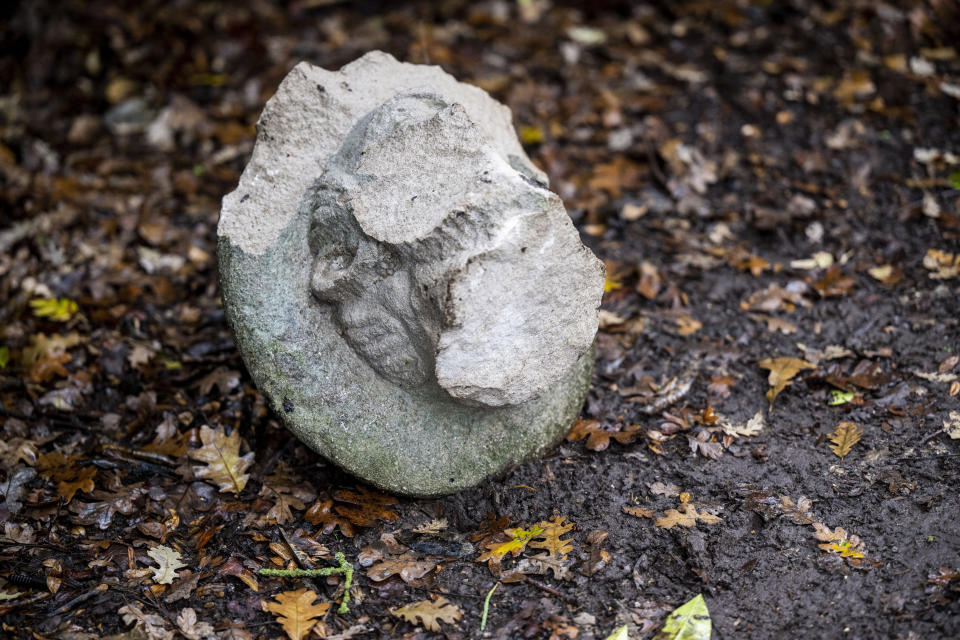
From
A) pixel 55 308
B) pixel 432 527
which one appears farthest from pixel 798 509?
pixel 55 308

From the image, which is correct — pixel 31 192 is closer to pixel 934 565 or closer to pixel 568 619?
pixel 568 619

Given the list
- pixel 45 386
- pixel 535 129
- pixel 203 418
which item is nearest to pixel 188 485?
pixel 203 418

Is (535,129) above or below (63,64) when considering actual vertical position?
below

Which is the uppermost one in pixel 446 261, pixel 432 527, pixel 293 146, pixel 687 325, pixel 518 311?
pixel 293 146

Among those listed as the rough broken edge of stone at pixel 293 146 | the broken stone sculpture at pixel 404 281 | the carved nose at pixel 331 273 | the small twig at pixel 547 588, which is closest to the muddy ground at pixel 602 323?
the small twig at pixel 547 588

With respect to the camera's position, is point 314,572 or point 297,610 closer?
point 297,610

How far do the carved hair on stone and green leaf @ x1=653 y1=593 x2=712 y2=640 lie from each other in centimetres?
94

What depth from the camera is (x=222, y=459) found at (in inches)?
154

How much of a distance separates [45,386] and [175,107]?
288 centimetres

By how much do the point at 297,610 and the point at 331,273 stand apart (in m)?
1.29

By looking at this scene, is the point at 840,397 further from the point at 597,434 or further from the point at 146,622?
the point at 146,622

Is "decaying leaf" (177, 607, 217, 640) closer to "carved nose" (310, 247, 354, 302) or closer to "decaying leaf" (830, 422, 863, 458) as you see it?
"carved nose" (310, 247, 354, 302)

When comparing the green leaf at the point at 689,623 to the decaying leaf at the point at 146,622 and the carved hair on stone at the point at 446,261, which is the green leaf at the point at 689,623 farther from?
the decaying leaf at the point at 146,622

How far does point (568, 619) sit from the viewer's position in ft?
10.2
